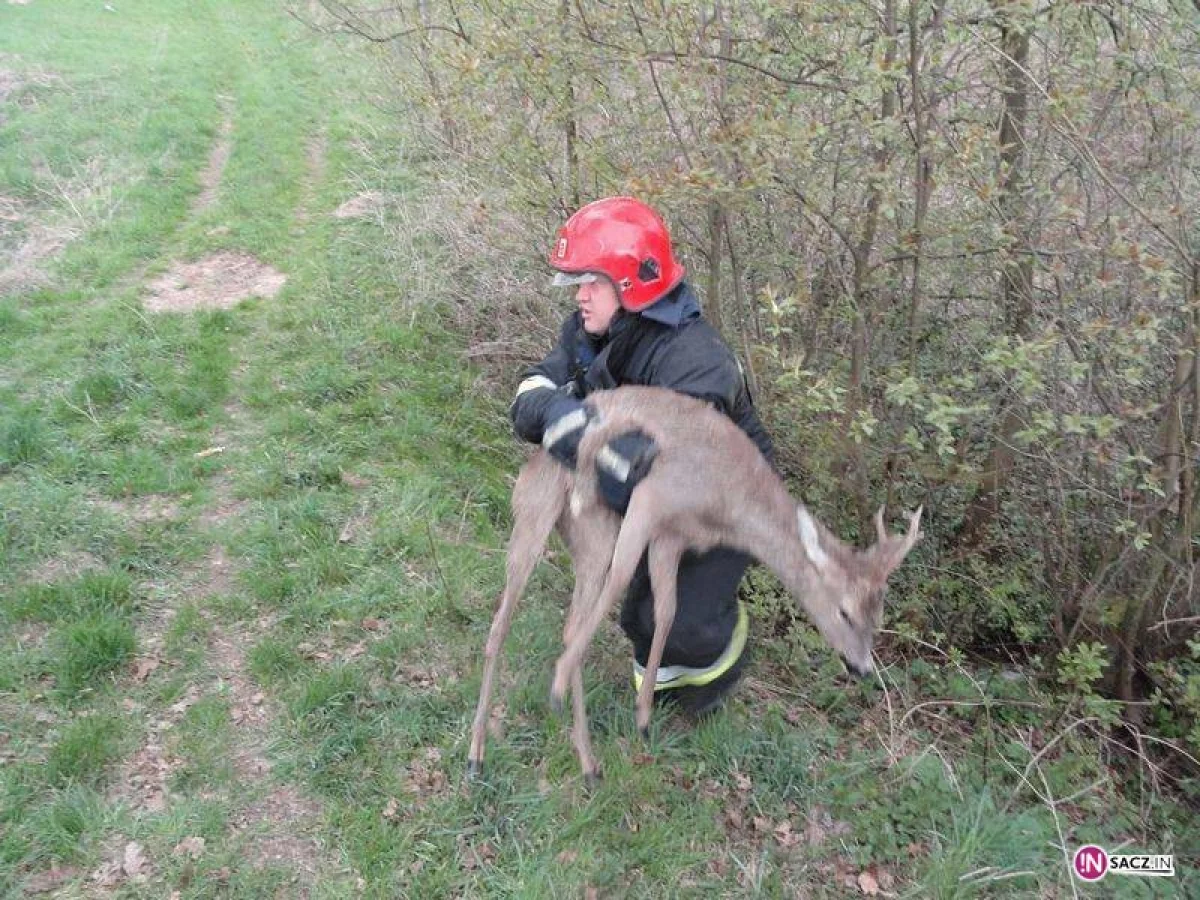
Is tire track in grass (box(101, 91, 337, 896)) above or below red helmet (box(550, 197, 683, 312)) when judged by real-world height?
below

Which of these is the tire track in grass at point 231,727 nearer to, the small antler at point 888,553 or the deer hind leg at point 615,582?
the deer hind leg at point 615,582

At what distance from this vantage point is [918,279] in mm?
4723

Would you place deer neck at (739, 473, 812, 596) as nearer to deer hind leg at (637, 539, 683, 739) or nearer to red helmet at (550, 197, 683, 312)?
deer hind leg at (637, 539, 683, 739)

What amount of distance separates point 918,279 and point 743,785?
8.81ft

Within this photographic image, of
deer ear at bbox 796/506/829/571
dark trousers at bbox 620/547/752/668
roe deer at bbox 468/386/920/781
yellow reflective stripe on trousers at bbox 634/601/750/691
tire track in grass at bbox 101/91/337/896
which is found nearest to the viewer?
roe deer at bbox 468/386/920/781

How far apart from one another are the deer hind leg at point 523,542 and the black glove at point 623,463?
0.28 metres

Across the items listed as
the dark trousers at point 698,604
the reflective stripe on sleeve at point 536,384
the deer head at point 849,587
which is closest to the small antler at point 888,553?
the deer head at point 849,587

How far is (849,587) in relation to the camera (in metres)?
3.45

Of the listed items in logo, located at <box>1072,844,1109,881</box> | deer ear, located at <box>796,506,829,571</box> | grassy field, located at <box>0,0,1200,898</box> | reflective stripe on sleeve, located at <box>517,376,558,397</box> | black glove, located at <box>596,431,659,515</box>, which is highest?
reflective stripe on sleeve, located at <box>517,376,558,397</box>

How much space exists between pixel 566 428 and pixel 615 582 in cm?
67

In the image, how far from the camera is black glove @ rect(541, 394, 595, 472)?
11.7 ft

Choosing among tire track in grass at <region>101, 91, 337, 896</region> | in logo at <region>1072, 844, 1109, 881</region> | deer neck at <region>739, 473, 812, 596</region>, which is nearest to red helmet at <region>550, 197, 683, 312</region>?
deer neck at <region>739, 473, 812, 596</region>

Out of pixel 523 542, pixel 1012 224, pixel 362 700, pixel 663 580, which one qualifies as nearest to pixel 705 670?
pixel 663 580

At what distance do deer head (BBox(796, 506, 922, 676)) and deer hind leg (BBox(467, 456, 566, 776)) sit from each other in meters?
1.01
